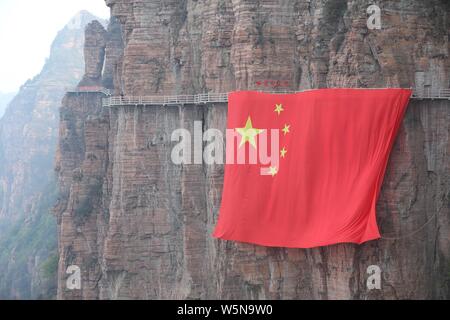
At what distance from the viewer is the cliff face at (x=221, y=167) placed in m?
80.3

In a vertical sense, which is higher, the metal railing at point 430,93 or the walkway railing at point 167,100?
the walkway railing at point 167,100

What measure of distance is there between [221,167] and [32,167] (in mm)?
79870

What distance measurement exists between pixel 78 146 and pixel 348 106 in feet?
127

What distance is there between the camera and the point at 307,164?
268 feet

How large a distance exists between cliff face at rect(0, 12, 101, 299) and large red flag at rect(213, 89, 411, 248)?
42.3 metres

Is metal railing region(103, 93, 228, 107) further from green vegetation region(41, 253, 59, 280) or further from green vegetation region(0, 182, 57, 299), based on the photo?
green vegetation region(0, 182, 57, 299)

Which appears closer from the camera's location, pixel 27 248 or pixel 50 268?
pixel 50 268

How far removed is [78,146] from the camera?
115188 millimetres

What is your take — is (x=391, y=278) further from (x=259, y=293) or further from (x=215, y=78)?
(x=215, y=78)

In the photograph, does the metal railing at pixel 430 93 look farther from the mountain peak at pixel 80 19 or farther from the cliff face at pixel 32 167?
the mountain peak at pixel 80 19

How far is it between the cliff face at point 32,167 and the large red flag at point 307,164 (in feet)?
139

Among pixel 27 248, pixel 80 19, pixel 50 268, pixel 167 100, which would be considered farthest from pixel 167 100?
pixel 80 19

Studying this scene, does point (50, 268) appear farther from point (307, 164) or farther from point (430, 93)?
point (430, 93)

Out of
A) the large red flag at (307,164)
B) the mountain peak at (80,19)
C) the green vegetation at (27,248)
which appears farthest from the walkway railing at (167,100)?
the mountain peak at (80,19)
